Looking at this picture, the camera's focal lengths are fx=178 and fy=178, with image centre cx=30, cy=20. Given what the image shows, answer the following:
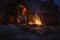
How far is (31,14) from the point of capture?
28.8 feet

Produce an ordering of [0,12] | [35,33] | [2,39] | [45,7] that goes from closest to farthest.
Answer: [2,39] < [35,33] < [0,12] < [45,7]

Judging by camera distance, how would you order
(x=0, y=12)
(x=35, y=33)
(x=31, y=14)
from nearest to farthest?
(x=35, y=33) < (x=0, y=12) < (x=31, y=14)

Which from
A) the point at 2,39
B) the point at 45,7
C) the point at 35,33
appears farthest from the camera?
the point at 45,7

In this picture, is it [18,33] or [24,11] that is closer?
[18,33]

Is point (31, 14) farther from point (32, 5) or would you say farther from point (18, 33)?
point (18, 33)

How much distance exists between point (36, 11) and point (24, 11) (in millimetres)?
846

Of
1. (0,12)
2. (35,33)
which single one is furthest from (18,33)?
(0,12)

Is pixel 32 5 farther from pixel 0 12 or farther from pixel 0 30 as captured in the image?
pixel 0 30

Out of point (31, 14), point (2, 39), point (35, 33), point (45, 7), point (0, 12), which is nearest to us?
point (2, 39)

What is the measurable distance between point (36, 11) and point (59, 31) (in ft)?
10.0

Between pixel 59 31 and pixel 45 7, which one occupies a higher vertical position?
pixel 45 7

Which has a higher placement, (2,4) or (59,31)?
(2,4)

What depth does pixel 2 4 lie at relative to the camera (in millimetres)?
7465

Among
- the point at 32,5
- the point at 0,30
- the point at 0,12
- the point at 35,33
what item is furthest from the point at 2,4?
the point at 35,33
